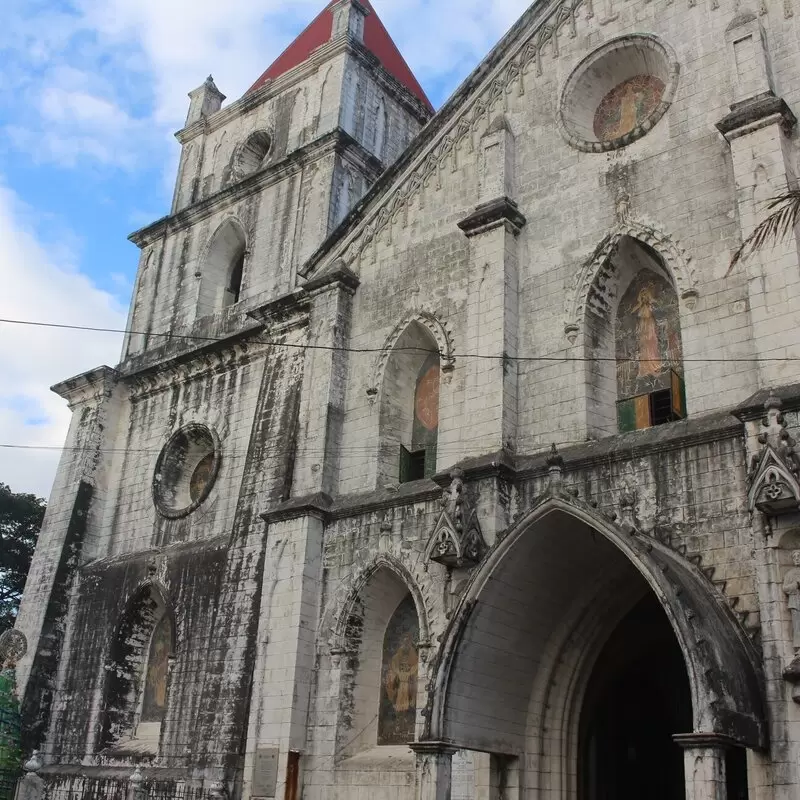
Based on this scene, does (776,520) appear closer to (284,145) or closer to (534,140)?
(534,140)

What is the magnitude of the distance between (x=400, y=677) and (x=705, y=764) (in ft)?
18.8

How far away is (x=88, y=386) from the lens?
69.2 ft

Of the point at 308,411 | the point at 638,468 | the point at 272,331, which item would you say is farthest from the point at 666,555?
the point at 272,331

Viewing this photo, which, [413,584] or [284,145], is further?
[284,145]

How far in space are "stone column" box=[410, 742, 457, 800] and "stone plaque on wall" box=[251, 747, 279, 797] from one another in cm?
300

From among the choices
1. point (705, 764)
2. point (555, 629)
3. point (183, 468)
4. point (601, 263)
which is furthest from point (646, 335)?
point (183, 468)

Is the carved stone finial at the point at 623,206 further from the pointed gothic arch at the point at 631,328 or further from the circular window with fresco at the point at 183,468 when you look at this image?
the circular window with fresco at the point at 183,468

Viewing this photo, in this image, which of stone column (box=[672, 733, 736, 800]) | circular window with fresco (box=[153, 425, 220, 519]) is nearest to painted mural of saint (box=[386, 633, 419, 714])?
stone column (box=[672, 733, 736, 800])

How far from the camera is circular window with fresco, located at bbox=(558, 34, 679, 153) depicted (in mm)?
14312

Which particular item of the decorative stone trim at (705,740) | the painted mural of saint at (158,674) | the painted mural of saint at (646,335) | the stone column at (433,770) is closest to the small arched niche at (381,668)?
the stone column at (433,770)

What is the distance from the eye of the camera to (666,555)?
11.0 m

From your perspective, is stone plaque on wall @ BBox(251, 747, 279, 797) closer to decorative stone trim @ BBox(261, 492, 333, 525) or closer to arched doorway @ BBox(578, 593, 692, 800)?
decorative stone trim @ BBox(261, 492, 333, 525)

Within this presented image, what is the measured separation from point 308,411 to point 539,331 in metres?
4.20

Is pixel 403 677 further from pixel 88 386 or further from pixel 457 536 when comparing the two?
pixel 88 386
